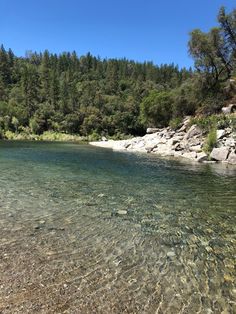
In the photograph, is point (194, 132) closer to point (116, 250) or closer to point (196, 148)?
point (196, 148)

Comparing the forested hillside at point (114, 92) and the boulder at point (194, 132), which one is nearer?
the boulder at point (194, 132)

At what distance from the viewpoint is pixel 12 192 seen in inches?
558

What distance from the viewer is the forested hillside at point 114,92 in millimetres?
51188

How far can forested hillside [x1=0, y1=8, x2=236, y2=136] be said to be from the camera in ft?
168

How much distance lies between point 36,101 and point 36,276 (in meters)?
115

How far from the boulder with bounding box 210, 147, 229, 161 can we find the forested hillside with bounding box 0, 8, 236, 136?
20.0 m

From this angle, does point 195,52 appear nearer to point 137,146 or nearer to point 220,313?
point 137,146

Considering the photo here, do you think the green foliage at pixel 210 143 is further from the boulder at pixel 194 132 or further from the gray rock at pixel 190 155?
the boulder at pixel 194 132

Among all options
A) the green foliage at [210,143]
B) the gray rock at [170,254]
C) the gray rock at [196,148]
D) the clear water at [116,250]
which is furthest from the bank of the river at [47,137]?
the gray rock at [170,254]

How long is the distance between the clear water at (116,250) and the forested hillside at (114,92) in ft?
133

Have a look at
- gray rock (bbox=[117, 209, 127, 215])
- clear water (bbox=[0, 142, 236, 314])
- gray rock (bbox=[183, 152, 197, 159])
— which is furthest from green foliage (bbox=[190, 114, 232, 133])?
gray rock (bbox=[117, 209, 127, 215])

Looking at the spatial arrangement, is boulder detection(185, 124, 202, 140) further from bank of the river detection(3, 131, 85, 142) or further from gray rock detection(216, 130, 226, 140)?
bank of the river detection(3, 131, 85, 142)

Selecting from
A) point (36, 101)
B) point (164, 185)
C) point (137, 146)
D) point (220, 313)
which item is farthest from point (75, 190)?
point (36, 101)

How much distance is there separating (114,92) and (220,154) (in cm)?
11119
